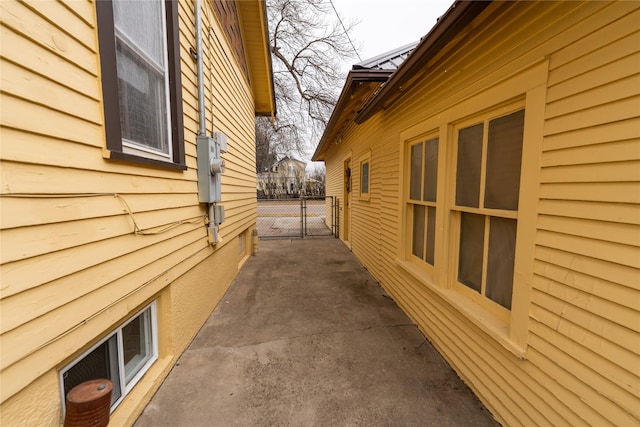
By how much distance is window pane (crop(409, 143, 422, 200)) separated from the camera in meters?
3.36

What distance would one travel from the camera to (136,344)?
7.32 feet

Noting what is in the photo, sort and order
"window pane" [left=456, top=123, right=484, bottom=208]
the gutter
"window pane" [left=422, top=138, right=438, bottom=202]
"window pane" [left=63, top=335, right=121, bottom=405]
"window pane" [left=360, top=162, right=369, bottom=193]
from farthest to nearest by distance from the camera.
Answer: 1. "window pane" [left=360, top=162, right=369, bottom=193]
2. "window pane" [left=422, top=138, right=438, bottom=202]
3. "window pane" [left=456, top=123, right=484, bottom=208]
4. the gutter
5. "window pane" [left=63, top=335, right=121, bottom=405]

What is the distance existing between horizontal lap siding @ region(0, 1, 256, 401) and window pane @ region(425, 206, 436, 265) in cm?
278

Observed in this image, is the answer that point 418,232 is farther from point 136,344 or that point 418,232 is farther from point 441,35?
point 136,344

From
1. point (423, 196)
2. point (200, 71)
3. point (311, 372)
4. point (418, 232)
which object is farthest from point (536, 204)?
point (200, 71)

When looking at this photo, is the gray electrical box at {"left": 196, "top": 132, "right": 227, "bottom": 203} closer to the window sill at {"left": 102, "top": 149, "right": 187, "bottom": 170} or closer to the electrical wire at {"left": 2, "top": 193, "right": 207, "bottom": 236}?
the electrical wire at {"left": 2, "top": 193, "right": 207, "bottom": 236}

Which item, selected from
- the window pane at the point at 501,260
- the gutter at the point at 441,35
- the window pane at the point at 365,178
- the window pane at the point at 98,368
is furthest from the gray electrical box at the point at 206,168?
the window pane at the point at 365,178

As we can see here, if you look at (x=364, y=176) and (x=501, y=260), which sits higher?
(x=364, y=176)

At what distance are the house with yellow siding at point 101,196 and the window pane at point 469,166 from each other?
259 centimetres

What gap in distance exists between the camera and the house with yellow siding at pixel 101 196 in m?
1.14

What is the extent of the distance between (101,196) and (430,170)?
3.00m

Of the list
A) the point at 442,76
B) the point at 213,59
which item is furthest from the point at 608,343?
the point at 213,59

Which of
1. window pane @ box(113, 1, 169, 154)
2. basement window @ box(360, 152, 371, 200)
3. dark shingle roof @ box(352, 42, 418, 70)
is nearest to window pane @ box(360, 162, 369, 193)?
basement window @ box(360, 152, 371, 200)

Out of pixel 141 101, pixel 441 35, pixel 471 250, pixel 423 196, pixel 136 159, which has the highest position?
pixel 441 35
